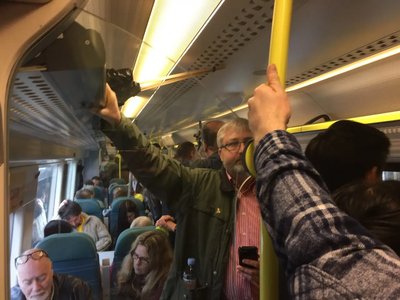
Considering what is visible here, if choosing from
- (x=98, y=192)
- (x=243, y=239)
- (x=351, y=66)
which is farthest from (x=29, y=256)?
(x=351, y=66)

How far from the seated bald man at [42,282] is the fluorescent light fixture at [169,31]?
61 centimetres

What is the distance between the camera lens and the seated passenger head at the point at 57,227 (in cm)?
88

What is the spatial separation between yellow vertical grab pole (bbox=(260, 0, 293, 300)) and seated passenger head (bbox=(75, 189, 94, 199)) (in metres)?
0.52

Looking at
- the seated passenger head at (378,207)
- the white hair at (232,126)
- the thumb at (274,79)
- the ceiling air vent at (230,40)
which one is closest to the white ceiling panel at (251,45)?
the ceiling air vent at (230,40)

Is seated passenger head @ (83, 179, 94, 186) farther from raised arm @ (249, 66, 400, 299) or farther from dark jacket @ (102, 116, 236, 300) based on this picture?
raised arm @ (249, 66, 400, 299)

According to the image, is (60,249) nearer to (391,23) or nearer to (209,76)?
(209,76)

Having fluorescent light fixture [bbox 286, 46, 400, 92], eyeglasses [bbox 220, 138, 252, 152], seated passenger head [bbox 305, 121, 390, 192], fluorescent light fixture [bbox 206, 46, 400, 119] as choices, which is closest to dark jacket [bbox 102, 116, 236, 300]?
eyeglasses [bbox 220, 138, 252, 152]

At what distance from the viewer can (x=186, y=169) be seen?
977 mm

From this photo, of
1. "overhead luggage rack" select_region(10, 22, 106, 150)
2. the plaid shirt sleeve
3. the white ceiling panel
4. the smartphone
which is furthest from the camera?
the white ceiling panel

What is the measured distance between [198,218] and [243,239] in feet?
0.54

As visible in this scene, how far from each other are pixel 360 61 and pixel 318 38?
0.46m

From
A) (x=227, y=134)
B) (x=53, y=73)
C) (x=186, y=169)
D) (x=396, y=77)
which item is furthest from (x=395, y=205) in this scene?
(x=396, y=77)

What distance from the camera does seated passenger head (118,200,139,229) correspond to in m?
0.94

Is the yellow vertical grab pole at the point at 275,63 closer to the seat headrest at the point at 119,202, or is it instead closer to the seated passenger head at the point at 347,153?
the seat headrest at the point at 119,202
